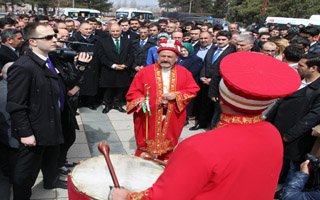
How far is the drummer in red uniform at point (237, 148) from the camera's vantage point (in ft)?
3.94

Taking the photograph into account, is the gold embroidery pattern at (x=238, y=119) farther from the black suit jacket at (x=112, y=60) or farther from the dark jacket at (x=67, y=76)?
the black suit jacket at (x=112, y=60)

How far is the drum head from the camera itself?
7.08 feet

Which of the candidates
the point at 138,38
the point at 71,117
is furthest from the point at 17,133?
the point at 138,38

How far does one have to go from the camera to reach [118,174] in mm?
2375

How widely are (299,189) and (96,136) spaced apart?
3.54 metres

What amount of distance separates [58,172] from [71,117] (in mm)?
689

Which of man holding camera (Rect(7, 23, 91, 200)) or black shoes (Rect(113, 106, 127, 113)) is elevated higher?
man holding camera (Rect(7, 23, 91, 200))

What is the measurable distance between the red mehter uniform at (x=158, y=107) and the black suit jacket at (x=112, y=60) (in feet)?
9.38

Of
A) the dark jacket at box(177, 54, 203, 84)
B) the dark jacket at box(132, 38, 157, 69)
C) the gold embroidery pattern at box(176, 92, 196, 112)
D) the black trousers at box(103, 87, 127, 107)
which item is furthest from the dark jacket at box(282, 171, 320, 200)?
the black trousers at box(103, 87, 127, 107)

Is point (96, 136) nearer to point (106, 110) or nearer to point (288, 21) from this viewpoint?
point (106, 110)

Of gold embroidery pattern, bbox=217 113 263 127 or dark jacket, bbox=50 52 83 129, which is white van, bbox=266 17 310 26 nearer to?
dark jacket, bbox=50 52 83 129

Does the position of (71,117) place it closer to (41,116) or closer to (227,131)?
(41,116)

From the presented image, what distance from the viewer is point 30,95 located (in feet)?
9.13

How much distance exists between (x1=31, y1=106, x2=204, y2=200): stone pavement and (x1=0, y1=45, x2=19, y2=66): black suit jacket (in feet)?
5.24
